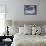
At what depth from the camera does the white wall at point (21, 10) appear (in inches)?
201

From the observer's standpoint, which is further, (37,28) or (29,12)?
(29,12)

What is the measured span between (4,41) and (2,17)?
1.04 meters

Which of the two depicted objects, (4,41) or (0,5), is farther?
(0,5)

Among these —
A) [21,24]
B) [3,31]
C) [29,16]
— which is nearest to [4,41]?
[3,31]

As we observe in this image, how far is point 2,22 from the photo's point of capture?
5102 millimetres

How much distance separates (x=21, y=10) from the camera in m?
5.14

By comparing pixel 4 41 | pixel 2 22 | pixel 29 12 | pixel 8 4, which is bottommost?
pixel 4 41

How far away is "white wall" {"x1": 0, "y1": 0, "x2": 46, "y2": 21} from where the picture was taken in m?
5.11

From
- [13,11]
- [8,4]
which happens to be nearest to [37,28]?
[13,11]

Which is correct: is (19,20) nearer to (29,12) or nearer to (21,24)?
(21,24)

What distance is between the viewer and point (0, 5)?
16.6ft

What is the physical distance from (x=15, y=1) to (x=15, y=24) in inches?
37.0

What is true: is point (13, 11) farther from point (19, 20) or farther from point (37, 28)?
point (37, 28)

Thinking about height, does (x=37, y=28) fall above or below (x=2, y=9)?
below
